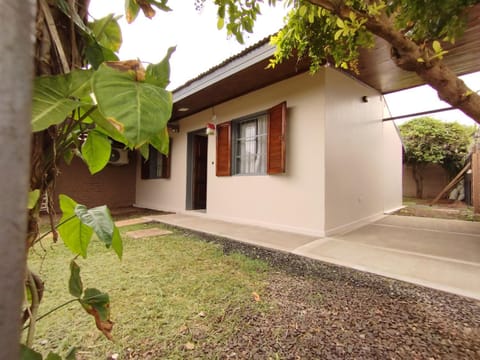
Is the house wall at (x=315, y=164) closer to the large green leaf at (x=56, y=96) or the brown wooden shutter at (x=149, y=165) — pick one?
the brown wooden shutter at (x=149, y=165)

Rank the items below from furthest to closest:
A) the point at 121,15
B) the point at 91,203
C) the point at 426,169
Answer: the point at 426,169, the point at 91,203, the point at 121,15

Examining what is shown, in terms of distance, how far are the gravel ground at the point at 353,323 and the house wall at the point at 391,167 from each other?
507cm

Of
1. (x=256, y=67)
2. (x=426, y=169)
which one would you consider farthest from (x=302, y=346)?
(x=426, y=169)

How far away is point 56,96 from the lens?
47cm

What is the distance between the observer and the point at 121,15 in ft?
2.41

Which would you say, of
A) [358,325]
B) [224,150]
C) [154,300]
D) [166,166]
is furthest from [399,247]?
[166,166]

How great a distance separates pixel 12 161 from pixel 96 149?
0.62 metres

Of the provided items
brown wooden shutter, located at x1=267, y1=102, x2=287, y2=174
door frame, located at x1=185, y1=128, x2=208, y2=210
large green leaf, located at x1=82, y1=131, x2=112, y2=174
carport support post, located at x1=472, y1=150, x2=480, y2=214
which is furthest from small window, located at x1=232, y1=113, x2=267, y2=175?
carport support post, located at x1=472, y1=150, x2=480, y2=214

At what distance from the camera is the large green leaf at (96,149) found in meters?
0.77

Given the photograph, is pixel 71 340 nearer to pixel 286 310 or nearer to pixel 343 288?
pixel 286 310

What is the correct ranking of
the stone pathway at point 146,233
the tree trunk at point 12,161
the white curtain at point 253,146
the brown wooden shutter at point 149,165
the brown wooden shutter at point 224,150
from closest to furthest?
the tree trunk at point 12,161, the stone pathway at point 146,233, the white curtain at point 253,146, the brown wooden shutter at point 224,150, the brown wooden shutter at point 149,165

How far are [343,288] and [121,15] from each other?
233cm

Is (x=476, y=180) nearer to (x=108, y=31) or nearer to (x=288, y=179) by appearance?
(x=288, y=179)

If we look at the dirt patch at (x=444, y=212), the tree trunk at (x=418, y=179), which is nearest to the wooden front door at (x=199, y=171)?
the dirt patch at (x=444, y=212)
